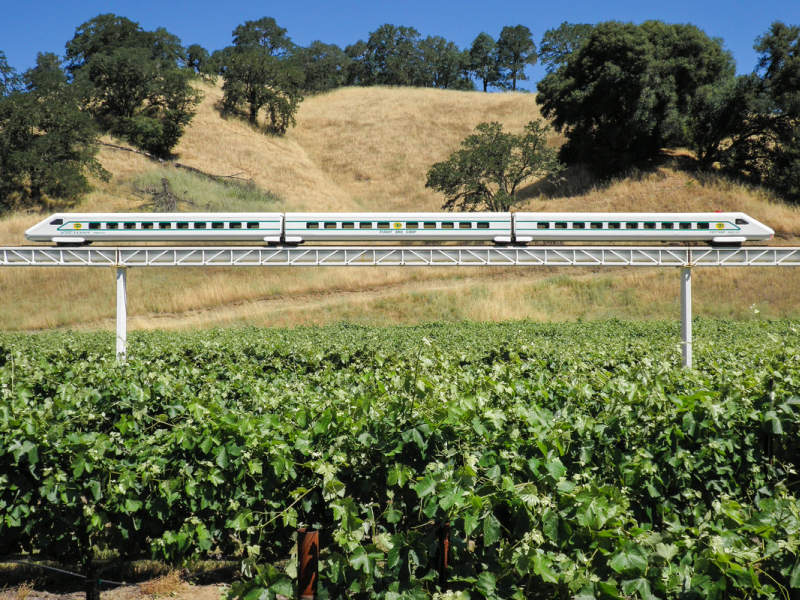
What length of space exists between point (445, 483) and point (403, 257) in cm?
1842

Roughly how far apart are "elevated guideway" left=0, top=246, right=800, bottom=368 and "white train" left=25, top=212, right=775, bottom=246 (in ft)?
7.54

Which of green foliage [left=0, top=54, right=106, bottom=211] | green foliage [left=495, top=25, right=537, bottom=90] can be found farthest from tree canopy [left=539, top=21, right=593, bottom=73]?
green foliage [left=0, top=54, right=106, bottom=211]

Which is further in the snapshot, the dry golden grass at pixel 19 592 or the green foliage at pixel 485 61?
the green foliage at pixel 485 61

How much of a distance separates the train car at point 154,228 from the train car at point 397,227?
1.06 meters

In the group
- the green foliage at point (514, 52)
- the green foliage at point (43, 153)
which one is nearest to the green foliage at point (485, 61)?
the green foliage at point (514, 52)

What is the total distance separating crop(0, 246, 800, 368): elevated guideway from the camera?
22.2 m

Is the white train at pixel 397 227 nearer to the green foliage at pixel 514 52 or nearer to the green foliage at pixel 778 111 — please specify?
the green foliage at pixel 778 111

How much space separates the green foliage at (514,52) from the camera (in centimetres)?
11106

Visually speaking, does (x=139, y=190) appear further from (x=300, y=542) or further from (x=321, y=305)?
(x=300, y=542)

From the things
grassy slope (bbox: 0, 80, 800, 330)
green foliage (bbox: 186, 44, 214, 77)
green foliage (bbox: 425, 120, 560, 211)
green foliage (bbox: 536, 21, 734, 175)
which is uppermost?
green foliage (bbox: 186, 44, 214, 77)

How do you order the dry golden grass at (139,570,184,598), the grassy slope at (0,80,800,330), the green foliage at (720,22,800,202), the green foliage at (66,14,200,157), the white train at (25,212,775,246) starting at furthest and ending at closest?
the green foliage at (66,14,200,157) → the green foliage at (720,22,800,202) → the grassy slope at (0,80,800,330) → the white train at (25,212,775,246) → the dry golden grass at (139,570,184,598)

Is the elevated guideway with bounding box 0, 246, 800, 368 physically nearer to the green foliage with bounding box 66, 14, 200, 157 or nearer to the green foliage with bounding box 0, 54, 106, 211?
the green foliage with bounding box 0, 54, 106, 211

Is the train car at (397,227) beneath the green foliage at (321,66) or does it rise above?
beneath

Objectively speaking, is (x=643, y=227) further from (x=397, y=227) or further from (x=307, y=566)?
(x=307, y=566)
